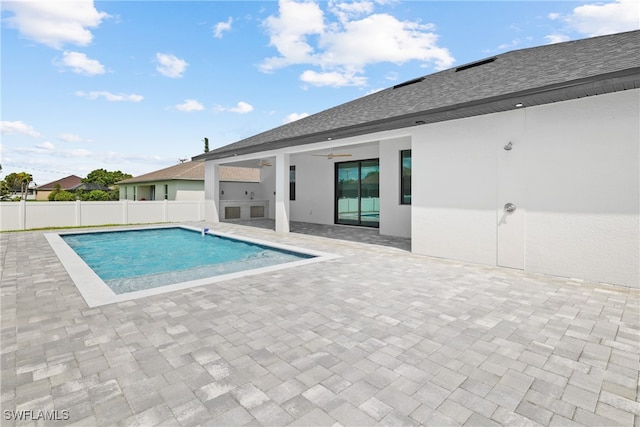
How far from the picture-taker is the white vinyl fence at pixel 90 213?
41.1 ft

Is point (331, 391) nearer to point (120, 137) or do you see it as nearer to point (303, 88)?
point (303, 88)

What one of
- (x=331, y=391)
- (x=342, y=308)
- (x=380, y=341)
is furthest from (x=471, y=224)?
(x=331, y=391)

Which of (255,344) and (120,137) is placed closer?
(255,344)

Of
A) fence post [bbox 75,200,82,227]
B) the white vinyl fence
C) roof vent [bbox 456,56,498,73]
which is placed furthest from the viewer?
fence post [bbox 75,200,82,227]

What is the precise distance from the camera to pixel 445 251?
747cm

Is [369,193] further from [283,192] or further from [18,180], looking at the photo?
[18,180]

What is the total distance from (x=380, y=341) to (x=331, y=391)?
1000 millimetres

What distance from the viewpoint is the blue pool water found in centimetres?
652

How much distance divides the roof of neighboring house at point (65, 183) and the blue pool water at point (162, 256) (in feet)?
189


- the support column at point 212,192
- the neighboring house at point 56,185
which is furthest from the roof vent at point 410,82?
the neighboring house at point 56,185

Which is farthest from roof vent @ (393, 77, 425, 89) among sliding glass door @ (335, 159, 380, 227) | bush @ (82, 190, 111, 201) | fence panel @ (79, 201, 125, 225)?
bush @ (82, 190, 111, 201)

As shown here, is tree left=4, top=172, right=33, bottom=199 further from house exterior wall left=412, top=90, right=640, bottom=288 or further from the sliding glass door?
house exterior wall left=412, top=90, right=640, bottom=288

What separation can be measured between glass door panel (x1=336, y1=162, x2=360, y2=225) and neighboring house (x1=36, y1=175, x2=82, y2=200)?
52537 millimetres

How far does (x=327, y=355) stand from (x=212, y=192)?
48.2ft
